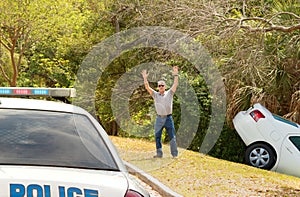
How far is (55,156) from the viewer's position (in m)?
4.54

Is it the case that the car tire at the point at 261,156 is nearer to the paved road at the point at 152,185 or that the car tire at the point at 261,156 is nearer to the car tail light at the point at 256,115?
the car tail light at the point at 256,115

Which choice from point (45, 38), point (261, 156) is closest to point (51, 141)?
point (261, 156)

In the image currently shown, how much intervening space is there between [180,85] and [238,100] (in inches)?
165

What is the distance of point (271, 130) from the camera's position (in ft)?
49.5

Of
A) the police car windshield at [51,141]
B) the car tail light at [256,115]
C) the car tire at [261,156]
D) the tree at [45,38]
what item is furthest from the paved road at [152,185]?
the tree at [45,38]

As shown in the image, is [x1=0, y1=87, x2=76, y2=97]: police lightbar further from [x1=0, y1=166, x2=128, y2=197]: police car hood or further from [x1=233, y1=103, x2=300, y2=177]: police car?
[x1=233, y1=103, x2=300, y2=177]: police car

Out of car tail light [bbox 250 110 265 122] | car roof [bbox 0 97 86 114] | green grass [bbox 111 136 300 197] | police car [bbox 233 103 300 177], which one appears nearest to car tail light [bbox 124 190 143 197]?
car roof [bbox 0 97 86 114]

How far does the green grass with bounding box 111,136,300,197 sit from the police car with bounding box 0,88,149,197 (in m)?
5.05

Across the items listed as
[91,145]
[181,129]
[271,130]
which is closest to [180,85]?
[181,129]

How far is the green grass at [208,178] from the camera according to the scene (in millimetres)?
10336

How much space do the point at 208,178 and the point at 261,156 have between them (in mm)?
4096

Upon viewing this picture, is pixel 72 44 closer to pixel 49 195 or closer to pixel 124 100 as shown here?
pixel 124 100

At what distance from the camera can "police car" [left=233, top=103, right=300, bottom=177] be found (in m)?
14.9

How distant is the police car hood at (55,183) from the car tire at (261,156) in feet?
36.7
